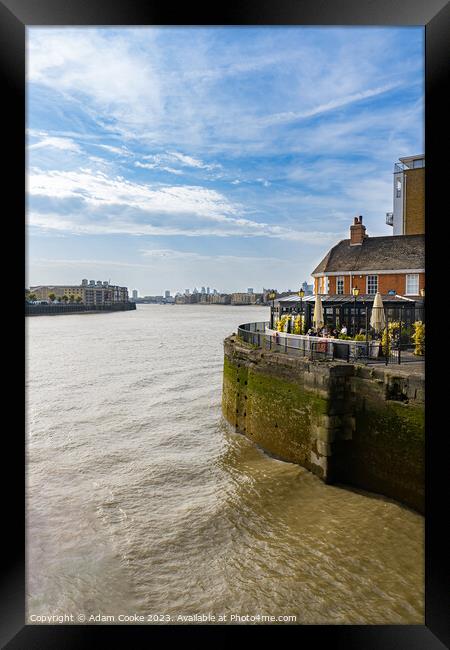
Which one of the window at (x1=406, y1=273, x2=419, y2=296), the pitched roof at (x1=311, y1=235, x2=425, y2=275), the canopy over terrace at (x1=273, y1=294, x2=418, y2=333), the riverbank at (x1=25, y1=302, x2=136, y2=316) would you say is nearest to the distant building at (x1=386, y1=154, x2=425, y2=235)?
the pitched roof at (x1=311, y1=235, x2=425, y2=275)

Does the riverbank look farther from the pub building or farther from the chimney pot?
the chimney pot

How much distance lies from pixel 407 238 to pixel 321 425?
1667cm

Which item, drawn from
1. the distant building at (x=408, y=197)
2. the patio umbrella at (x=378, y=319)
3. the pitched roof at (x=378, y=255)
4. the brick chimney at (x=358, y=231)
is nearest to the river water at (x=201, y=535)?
the patio umbrella at (x=378, y=319)

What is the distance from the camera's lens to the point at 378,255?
71.6 feet

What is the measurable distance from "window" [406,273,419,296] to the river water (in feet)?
40.9

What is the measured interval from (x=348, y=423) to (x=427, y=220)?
248 inches

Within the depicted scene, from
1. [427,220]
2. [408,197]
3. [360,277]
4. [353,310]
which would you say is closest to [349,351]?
[427,220]

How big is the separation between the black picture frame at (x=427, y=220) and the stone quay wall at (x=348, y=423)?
448 cm

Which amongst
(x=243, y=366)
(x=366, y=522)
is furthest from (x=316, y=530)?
(x=243, y=366)

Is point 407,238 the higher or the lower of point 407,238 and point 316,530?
the higher

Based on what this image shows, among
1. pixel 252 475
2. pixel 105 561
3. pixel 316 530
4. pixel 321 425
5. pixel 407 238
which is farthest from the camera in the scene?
pixel 407 238

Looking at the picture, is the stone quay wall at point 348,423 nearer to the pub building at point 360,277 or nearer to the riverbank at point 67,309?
the pub building at point 360,277

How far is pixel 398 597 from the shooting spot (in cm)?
554

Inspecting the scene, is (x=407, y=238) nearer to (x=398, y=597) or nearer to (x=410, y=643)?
(x=398, y=597)
